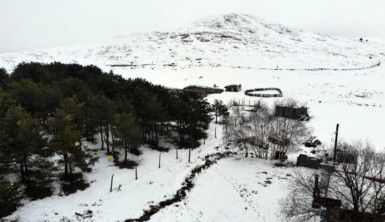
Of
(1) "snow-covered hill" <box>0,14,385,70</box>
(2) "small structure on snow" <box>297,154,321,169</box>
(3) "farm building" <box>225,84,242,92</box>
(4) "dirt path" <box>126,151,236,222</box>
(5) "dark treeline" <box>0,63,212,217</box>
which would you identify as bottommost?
(4) "dirt path" <box>126,151,236,222</box>

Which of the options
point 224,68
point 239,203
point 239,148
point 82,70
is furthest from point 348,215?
point 224,68

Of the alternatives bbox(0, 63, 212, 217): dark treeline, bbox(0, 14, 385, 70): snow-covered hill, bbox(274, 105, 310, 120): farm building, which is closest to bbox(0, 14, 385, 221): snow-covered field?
bbox(0, 14, 385, 70): snow-covered hill

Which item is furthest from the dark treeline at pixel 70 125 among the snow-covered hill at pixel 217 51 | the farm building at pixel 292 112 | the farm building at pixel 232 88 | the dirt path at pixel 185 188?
the snow-covered hill at pixel 217 51

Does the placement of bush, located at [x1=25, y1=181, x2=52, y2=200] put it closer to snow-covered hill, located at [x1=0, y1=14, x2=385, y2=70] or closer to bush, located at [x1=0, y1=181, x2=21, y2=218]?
bush, located at [x1=0, y1=181, x2=21, y2=218]

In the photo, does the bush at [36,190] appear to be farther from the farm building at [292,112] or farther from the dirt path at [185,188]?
the farm building at [292,112]

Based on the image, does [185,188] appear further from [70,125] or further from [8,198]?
[8,198]

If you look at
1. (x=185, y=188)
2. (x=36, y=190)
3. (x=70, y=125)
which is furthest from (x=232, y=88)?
(x=36, y=190)
